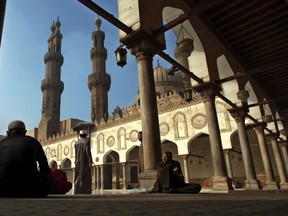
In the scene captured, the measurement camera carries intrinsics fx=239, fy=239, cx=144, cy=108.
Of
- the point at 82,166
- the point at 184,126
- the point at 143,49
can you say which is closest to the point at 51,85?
the point at 184,126

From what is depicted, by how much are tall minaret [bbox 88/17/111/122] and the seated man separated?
81.0 ft

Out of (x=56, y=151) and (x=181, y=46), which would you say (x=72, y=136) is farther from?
(x=181, y=46)

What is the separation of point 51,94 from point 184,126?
→ 21.4 m

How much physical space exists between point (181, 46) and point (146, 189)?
11.8 ft

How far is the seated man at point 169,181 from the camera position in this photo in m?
3.94

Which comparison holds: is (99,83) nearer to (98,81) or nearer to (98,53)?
(98,81)

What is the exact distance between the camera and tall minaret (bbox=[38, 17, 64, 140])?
30891 mm

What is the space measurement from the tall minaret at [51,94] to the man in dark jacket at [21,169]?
29013 millimetres

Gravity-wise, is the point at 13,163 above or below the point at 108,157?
below

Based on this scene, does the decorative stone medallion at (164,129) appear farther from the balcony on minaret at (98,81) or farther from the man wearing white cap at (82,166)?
the balcony on minaret at (98,81)

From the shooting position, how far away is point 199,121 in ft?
53.1

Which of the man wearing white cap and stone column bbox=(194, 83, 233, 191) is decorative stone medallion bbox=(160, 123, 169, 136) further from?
the man wearing white cap

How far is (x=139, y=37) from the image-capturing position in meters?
5.10

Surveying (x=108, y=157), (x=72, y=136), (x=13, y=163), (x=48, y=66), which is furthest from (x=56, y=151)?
(x=13, y=163)
